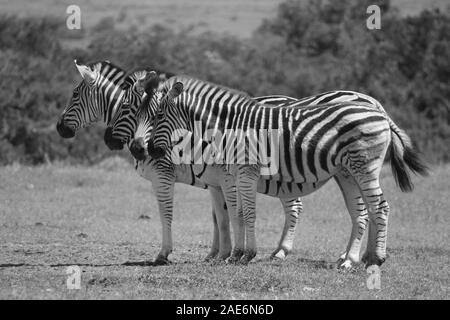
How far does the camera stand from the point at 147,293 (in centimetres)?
768

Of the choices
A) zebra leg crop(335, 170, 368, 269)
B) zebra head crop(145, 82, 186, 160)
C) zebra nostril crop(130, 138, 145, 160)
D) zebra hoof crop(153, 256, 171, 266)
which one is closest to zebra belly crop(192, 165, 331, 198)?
zebra leg crop(335, 170, 368, 269)

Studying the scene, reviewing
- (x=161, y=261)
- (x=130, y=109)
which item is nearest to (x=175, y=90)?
(x=130, y=109)

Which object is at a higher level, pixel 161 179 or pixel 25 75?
pixel 25 75

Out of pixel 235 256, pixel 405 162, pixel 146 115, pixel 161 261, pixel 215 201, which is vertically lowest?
pixel 161 261

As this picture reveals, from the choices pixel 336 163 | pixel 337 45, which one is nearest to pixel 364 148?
pixel 336 163

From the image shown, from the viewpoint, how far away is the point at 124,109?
10203 mm

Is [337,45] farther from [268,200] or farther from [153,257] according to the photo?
[153,257]

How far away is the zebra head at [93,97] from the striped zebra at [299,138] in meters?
0.87

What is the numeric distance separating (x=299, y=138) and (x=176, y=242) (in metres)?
3.33

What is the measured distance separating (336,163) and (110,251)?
Result: 3329 millimetres

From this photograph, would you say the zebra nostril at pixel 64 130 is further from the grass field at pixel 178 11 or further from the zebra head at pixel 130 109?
the grass field at pixel 178 11

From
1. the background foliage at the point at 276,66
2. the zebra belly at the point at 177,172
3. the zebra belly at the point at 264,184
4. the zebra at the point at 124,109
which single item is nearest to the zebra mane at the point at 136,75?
the zebra at the point at 124,109

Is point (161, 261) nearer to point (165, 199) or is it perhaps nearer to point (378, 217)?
point (165, 199)
